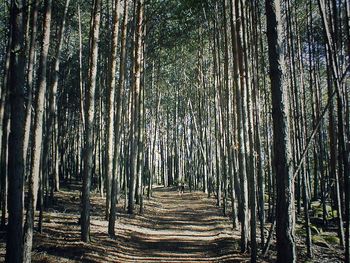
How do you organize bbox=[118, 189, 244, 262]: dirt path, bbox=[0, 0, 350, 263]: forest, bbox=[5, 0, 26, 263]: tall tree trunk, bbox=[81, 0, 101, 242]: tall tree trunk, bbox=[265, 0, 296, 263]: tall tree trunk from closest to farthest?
bbox=[265, 0, 296, 263]: tall tree trunk
bbox=[0, 0, 350, 263]: forest
bbox=[5, 0, 26, 263]: tall tree trunk
bbox=[118, 189, 244, 262]: dirt path
bbox=[81, 0, 101, 242]: tall tree trunk

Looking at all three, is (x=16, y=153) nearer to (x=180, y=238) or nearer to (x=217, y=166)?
(x=180, y=238)

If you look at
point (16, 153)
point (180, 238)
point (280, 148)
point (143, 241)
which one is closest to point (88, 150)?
point (143, 241)

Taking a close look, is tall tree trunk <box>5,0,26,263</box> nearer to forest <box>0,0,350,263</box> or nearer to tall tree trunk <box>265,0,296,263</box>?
forest <box>0,0,350,263</box>

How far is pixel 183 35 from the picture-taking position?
2212 centimetres

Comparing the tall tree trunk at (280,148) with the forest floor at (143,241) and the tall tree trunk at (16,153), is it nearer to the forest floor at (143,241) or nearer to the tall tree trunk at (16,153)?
the forest floor at (143,241)

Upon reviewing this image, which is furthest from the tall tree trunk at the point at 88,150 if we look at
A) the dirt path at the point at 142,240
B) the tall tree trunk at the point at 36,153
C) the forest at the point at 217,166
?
the tall tree trunk at the point at 36,153

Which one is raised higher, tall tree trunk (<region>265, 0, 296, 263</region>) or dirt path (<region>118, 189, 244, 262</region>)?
tall tree trunk (<region>265, 0, 296, 263</region>)

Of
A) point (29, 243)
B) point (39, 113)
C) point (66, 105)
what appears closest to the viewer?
point (29, 243)

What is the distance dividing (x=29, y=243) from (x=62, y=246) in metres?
1.83

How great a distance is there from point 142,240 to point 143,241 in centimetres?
12

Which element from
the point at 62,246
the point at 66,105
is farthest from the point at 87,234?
the point at 66,105

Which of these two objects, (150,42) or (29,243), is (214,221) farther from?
(150,42)

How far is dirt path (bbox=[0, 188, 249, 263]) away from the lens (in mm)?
8242

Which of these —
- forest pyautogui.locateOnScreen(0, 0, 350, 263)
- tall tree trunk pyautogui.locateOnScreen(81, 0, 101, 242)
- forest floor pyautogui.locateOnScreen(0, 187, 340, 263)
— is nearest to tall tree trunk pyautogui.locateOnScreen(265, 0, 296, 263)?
forest pyautogui.locateOnScreen(0, 0, 350, 263)
